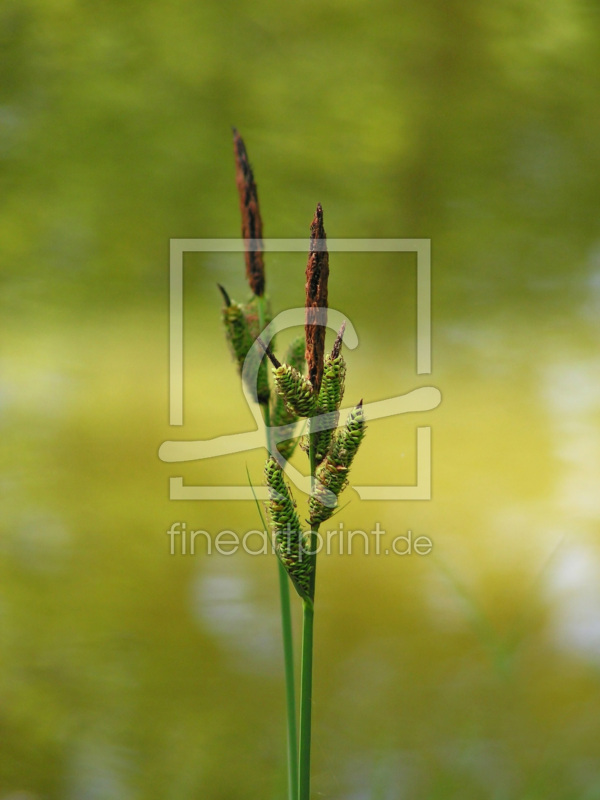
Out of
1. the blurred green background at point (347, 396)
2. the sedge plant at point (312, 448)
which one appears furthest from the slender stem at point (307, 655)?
Answer: the blurred green background at point (347, 396)

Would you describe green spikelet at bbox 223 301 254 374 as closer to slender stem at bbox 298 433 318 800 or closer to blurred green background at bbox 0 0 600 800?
slender stem at bbox 298 433 318 800

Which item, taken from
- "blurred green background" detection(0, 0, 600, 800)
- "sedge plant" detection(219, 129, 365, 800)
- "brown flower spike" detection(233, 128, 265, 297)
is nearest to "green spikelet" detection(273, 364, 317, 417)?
"sedge plant" detection(219, 129, 365, 800)

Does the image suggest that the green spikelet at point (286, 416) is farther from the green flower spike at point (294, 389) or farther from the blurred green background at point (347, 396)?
the blurred green background at point (347, 396)

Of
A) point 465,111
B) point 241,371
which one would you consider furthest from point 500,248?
point 241,371

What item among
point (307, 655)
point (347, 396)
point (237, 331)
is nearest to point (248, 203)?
point (237, 331)

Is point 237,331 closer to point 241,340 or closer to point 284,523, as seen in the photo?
point 241,340

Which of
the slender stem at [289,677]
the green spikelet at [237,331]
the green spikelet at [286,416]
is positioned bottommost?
the slender stem at [289,677]
